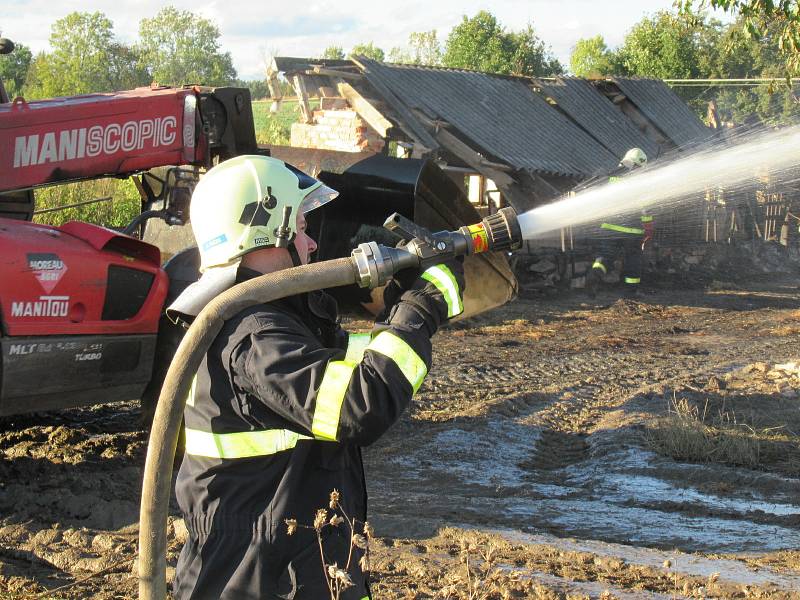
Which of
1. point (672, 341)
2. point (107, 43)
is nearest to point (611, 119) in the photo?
point (672, 341)

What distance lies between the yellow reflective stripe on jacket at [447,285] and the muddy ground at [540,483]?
101 centimetres

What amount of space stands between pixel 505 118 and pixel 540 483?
1337 cm

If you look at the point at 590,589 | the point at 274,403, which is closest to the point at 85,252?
the point at 590,589

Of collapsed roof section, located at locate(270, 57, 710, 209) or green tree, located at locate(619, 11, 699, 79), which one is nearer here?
collapsed roof section, located at locate(270, 57, 710, 209)

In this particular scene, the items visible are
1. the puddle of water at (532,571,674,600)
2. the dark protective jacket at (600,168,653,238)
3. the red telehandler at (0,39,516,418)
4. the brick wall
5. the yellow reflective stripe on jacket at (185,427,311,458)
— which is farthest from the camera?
the dark protective jacket at (600,168,653,238)

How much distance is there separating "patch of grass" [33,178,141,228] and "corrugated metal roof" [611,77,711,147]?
40.4ft

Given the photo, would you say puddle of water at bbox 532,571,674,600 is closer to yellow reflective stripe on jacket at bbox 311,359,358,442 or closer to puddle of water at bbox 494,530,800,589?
puddle of water at bbox 494,530,800,589

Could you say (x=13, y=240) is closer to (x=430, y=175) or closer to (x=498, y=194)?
(x=430, y=175)

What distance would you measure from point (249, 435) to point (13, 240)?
3646mm

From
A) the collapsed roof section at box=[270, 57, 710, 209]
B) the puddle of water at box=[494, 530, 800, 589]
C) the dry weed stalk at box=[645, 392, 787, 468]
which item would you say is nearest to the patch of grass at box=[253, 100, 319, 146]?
the collapsed roof section at box=[270, 57, 710, 209]

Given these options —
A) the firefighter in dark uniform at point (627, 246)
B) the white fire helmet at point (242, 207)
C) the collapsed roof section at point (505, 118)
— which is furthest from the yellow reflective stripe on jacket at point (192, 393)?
the firefighter in dark uniform at point (627, 246)

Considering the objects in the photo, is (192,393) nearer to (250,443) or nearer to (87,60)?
(250,443)

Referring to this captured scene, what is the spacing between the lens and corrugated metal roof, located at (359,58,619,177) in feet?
56.8

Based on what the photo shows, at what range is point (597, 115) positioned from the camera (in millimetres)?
22281
